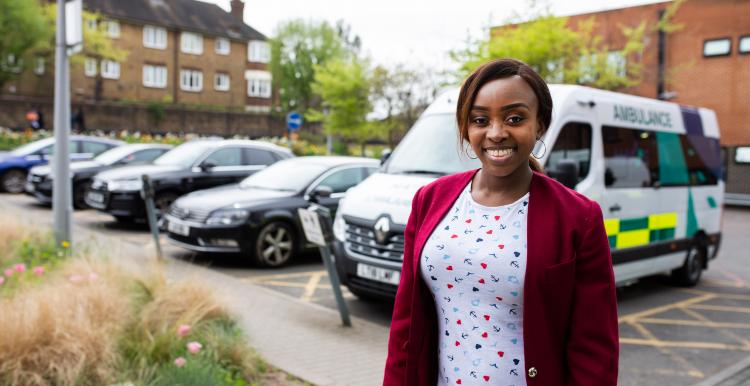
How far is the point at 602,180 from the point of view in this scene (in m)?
7.52

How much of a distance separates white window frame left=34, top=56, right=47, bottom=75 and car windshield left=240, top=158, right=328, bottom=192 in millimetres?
35531

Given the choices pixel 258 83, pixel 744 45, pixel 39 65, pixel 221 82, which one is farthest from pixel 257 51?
pixel 744 45

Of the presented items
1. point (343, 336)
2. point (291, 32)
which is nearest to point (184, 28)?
point (291, 32)

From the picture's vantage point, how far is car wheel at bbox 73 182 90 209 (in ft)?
48.8

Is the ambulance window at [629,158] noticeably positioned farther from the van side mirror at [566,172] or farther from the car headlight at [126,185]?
the car headlight at [126,185]

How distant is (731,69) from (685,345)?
1011 inches

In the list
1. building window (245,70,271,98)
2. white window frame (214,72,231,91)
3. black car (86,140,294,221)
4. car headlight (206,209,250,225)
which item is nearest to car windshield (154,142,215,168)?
black car (86,140,294,221)

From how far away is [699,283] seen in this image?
1023cm

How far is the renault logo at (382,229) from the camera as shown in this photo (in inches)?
262

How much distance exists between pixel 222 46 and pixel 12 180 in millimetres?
38105

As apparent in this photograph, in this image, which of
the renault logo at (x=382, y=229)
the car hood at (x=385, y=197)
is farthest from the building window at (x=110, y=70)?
the renault logo at (x=382, y=229)

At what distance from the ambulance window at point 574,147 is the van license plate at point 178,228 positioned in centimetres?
506

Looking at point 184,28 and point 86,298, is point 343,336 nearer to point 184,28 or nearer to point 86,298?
point 86,298

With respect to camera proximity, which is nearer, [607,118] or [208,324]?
[208,324]
